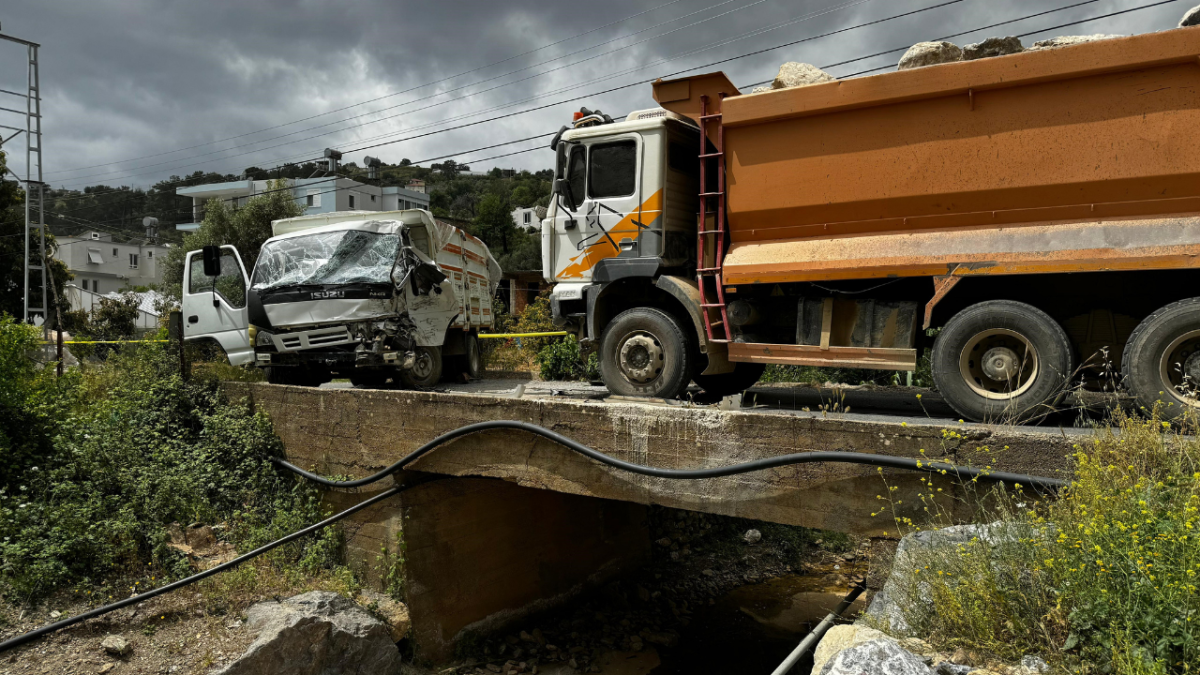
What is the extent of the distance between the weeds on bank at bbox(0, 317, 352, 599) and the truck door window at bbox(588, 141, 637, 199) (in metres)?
4.92

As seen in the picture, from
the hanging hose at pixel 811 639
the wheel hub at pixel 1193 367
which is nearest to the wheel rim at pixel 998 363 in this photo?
the wheel hub at pixel 1193 367

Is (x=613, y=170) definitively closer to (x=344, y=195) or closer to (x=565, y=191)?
(x=565, y=191)

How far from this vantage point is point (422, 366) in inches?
419

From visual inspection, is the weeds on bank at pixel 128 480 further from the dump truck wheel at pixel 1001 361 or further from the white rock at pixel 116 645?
the dump truck wheel at pixel 1001 361

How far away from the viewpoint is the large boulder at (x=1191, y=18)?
5184 mm

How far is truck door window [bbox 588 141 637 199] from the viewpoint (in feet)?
24.5

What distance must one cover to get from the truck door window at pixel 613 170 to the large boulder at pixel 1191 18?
4391 millimetres

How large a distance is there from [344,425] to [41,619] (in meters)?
3.17

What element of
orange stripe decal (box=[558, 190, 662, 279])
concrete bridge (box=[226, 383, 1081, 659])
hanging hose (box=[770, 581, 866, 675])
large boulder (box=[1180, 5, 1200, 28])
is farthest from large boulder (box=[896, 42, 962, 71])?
hanging hose (box=[770, 581, 866, 675])

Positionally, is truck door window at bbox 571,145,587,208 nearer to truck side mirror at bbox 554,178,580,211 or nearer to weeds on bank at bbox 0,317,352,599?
truck side mirror at bbox 554,178,580,211

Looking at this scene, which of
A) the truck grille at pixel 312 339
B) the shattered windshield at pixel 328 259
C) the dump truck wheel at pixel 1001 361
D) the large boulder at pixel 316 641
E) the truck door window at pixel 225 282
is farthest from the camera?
the truck door window at pixel 225 282

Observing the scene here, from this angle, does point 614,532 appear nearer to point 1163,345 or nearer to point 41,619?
point 41,619

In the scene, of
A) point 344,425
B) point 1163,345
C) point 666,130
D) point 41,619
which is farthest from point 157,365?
point 1163,345

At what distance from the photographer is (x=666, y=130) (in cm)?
734
